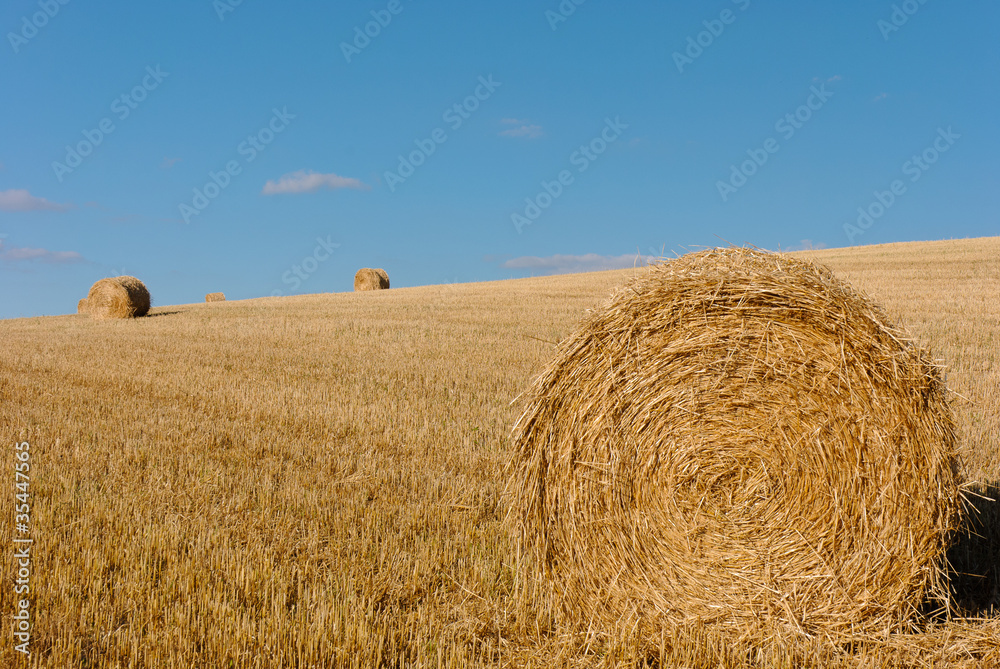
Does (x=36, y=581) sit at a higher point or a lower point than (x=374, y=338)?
lower

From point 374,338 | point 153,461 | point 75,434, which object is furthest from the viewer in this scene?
point 374,338

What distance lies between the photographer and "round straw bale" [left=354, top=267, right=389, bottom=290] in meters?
36.5

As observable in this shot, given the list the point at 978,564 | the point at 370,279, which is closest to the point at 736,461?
the point at 978,564

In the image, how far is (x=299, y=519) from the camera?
16.2ft

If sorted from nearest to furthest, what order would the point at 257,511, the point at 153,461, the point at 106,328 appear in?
the point at 257,511
the point at 153,461
the point at 106,328

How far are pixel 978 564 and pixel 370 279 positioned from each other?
112 ft

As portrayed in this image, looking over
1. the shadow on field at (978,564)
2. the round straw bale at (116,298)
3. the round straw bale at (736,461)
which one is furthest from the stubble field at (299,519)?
the round straw bale at (116,298)

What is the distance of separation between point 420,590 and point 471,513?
114 centimetres

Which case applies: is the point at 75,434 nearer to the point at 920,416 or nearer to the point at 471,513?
the point at 471,513

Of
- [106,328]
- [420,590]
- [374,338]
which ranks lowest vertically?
[420,590]

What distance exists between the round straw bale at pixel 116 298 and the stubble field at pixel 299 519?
12.1m

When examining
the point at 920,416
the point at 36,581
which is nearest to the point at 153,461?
the point at 36,581

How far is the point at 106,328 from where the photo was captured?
63.2 feet

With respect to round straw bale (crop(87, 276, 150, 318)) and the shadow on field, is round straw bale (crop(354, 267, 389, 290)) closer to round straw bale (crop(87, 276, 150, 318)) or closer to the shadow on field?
round straw bale (crop(87, 276, 150, 318))
